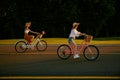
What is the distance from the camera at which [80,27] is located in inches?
1673

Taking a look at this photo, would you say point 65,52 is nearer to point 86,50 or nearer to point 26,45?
point 86,50

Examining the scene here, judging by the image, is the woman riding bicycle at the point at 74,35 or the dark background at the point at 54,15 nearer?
the woman riding bicycle at the point at 74,35

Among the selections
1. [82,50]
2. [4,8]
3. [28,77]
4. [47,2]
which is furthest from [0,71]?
[4,8]

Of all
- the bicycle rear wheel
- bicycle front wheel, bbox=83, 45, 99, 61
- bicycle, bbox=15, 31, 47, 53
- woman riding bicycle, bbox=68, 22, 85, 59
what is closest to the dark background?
bicycle, bbox=15, 31, 47, 53

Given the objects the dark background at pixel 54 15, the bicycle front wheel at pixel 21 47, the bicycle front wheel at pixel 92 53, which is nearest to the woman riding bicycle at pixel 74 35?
the bicycle front wheel at pixel 92 53

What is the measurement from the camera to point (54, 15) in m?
39.7

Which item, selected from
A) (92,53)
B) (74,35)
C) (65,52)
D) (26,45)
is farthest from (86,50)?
(26,45)

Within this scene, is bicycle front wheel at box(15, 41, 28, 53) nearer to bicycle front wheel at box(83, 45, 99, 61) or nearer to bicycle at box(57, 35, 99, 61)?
bicycle at box(57, 35, 99, 61)

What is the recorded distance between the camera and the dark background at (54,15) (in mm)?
39281

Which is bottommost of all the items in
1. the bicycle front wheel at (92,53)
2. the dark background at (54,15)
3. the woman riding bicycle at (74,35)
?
the bicycle front wheel at (92,53)

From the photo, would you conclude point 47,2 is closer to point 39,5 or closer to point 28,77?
point 39,5

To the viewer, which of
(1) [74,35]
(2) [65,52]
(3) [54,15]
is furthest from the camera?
(3) [54,15]

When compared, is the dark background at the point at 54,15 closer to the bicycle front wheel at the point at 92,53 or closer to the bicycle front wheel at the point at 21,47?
the bicycle front wheel at the point at 21,47

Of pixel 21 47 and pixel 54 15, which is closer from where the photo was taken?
pixel 21 47
